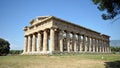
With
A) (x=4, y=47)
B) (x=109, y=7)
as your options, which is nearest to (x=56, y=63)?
(x=109, y=7)

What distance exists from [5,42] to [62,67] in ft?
217

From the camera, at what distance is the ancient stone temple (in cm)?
4688

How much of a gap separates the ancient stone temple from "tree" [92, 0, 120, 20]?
22.1 metres

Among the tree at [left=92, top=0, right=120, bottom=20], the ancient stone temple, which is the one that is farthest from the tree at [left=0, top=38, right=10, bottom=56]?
the tree at [left=92, top=0, right=120, bottom=20]

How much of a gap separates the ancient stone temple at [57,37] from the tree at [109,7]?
72.5 ft

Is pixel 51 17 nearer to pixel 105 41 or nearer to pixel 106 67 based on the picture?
pixel 106 67

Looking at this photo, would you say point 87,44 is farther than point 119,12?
Yes

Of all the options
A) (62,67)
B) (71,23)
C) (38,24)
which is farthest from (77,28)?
(62,67)

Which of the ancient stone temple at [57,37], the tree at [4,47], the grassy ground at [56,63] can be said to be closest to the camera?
the grassy ground at [56,63]

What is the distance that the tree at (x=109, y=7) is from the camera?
2256 cm

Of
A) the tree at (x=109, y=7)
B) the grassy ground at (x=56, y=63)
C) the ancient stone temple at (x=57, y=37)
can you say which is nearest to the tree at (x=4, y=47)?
the ancient stone temple at (x=57, y=37)

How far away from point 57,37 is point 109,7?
3210cm

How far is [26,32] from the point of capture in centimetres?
6406

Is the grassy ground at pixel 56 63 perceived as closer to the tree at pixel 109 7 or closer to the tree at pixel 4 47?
the tree at pixel 109 7
